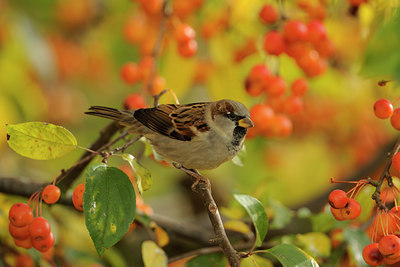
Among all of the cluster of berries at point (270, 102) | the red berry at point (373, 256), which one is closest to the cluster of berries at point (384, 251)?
the red berry at point (373, 256)

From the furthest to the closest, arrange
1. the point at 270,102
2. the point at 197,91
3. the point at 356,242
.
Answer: the point at 197,91 < the point at 270,102 < the point at 356,242

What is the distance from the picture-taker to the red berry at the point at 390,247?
186 cm

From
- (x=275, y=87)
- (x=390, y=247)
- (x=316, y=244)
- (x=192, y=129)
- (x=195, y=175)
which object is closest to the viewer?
(x=390, y=247)

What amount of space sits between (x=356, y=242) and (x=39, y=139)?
143 centimetres

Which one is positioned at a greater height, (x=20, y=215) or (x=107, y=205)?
(x=107, y=205)

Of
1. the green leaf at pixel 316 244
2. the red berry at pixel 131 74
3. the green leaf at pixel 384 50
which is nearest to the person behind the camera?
the green leaf at pixel 384 50

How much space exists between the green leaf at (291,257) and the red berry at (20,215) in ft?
3.30

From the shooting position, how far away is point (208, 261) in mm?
2475

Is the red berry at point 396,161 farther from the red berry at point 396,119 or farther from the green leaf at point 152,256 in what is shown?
the green leaf at point 152,256

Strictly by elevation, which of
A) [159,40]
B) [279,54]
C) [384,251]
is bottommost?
[384,251]

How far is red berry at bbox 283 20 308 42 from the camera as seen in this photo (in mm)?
2787

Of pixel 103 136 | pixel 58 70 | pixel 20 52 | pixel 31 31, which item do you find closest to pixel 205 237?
pixel 103 136

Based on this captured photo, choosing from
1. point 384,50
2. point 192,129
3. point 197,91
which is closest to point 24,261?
point 192,129

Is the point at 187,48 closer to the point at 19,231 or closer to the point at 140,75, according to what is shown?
the point at 140,75
